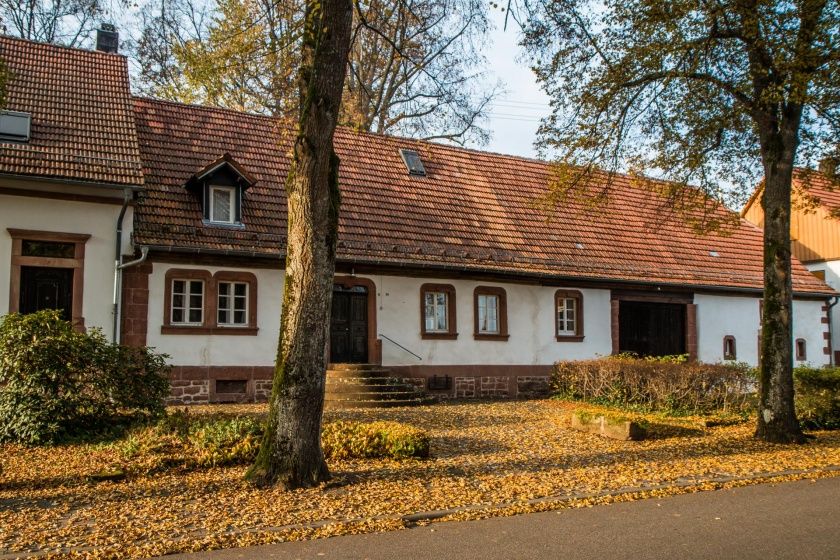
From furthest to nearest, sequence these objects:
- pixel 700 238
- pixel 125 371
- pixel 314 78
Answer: pixel 700 238, pixel 125 371, pixel 314 78

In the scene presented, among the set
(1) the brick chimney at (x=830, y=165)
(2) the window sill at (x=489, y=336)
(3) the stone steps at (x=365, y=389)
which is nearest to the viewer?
(1) the brick chimney at (x=830, y=165)

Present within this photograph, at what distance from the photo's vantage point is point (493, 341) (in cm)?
2047

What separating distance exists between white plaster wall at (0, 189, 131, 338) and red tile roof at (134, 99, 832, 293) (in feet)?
2.35

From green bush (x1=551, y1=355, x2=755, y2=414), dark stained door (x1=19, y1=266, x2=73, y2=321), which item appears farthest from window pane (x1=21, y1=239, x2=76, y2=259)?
green bush (x1=551, y1=355, x2=755, y2=414)

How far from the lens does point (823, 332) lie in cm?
2648

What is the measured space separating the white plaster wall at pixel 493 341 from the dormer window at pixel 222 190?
148 inches

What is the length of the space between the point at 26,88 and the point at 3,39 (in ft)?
8.23

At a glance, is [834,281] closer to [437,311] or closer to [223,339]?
[437,311]

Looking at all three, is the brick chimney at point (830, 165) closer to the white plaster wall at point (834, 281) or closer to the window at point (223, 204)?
the window at point (223, 204)

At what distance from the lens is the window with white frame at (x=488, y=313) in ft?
67.2

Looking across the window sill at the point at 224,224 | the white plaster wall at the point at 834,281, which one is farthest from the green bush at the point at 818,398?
the white plaster wall at the point at 834,281

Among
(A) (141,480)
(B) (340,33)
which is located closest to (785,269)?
(B) (340,33)

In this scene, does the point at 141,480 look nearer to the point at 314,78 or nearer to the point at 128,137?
the point at 314,78

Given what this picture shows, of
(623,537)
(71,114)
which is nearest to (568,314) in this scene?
(71,114)
